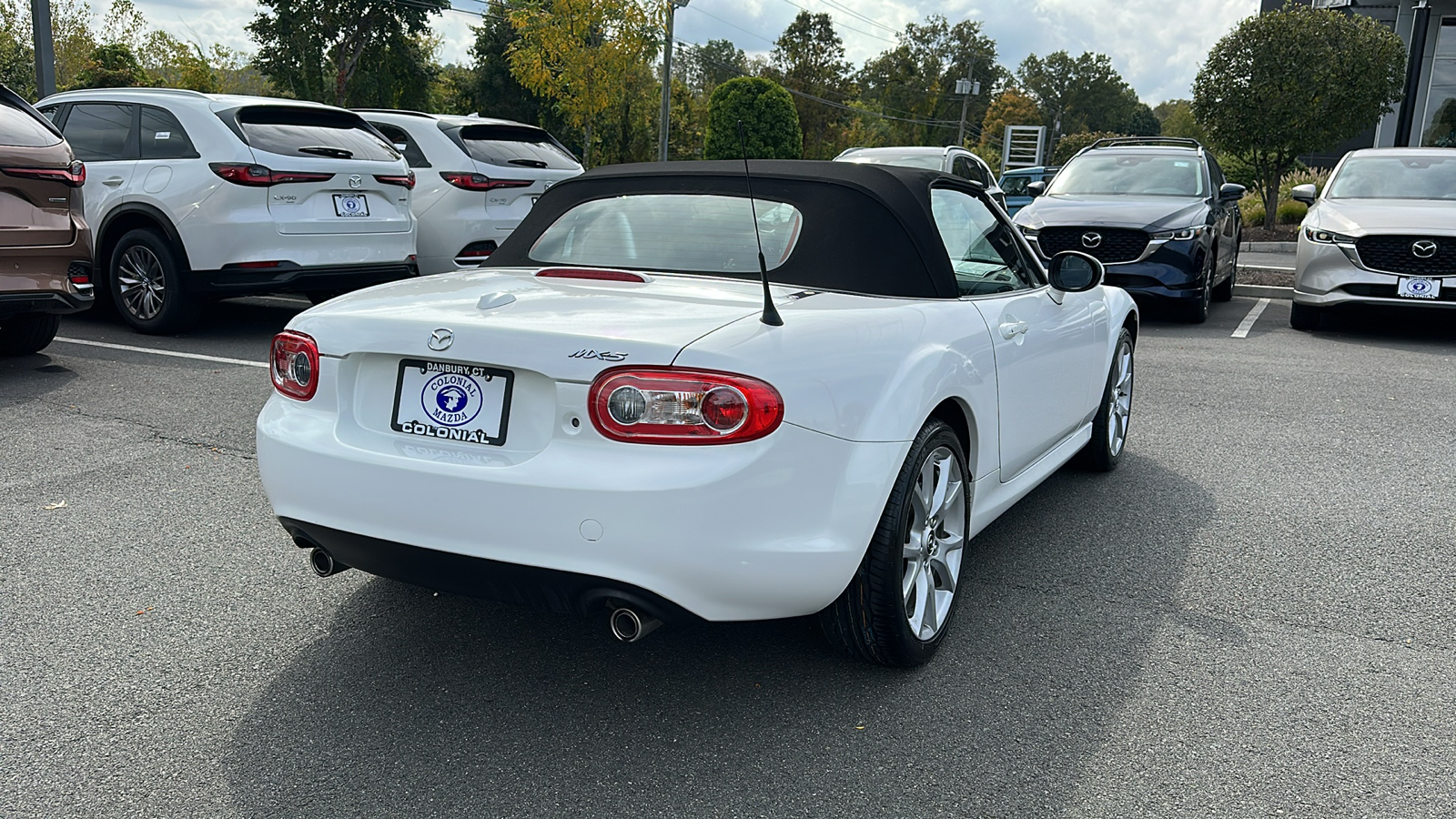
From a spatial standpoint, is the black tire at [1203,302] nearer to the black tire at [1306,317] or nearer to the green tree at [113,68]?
the black tire at [1306,317]

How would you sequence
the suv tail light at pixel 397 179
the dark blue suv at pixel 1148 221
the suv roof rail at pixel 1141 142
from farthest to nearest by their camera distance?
1. the suv roof rail at pixel 1141 142
2. the dark blue suv at pixel 1148 221
3. the suv tail light at pixel 397 179

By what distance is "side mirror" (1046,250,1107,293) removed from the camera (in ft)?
14.3

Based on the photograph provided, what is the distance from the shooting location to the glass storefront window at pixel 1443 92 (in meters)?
25.5

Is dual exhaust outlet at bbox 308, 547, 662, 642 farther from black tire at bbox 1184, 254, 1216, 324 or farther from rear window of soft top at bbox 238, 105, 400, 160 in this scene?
black tire at bbox 1184, 254, 1216, 324

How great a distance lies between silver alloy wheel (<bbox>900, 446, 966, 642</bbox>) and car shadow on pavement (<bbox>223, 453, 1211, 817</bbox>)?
0.15 m

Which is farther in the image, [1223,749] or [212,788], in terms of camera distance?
[1223,749]

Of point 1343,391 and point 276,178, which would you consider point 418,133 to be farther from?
point 1343,391

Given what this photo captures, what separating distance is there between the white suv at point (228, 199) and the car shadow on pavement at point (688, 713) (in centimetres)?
504

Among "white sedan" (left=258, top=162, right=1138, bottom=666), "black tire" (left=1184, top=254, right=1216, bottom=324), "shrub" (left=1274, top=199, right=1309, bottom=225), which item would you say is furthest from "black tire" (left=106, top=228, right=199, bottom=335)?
"shrub" (left=1274, top=199, right=1309, bottom=225)

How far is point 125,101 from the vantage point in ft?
29.0

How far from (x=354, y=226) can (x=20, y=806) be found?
660 centimetres

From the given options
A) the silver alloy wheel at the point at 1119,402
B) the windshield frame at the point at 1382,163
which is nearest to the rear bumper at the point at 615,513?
the silver alloy wheel at the point at 1119,402

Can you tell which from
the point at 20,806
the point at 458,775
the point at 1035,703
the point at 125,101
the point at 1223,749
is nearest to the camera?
the point at 20,806

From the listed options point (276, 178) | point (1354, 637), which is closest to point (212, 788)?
point (1354, 637)
